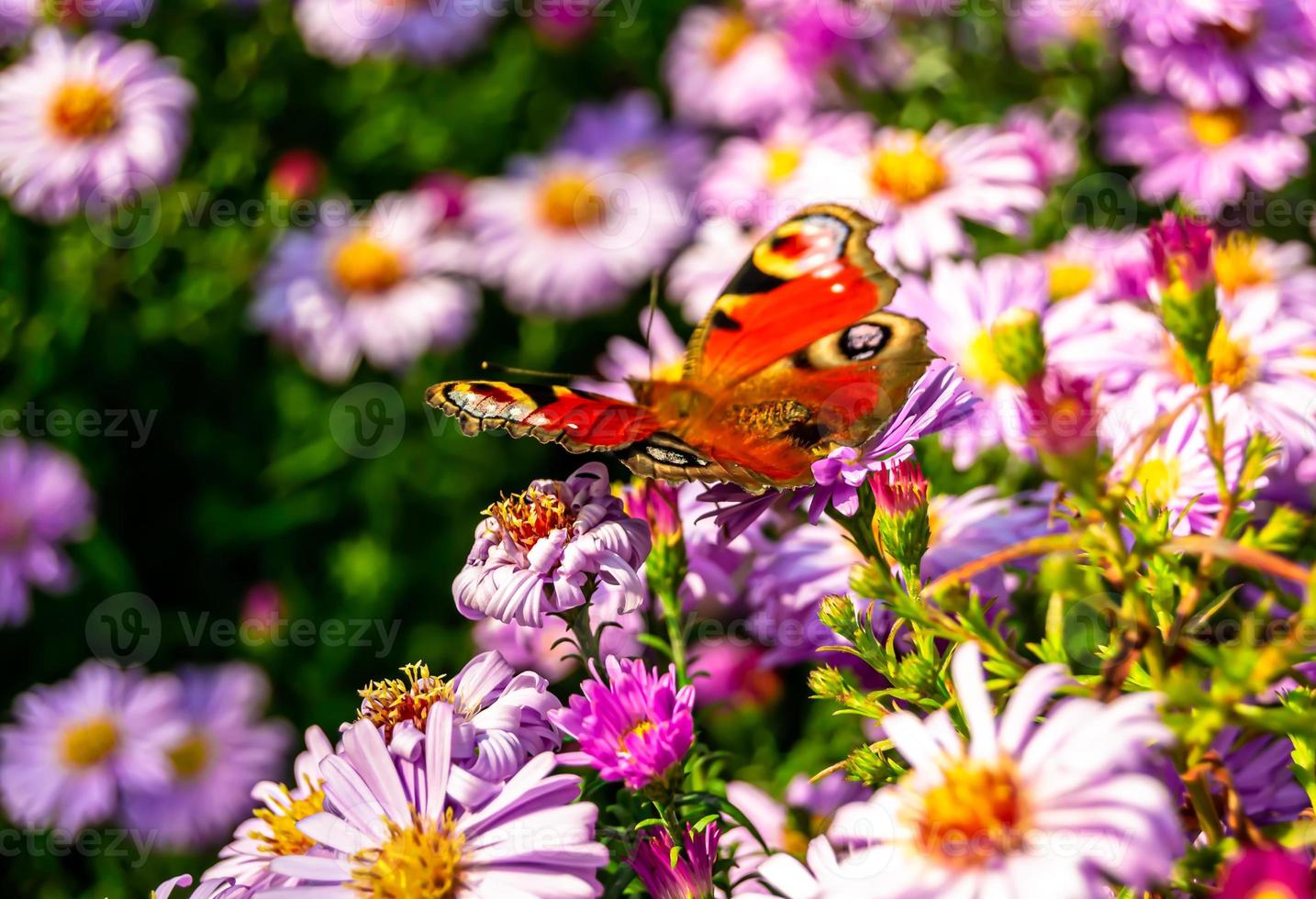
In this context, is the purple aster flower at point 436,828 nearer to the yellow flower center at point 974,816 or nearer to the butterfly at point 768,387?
the yellow flower center at point 974,816

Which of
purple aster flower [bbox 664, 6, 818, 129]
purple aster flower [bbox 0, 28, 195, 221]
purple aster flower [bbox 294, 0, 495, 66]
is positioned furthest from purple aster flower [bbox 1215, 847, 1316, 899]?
purple aster flower [bbox 294, 0, 495, 66]

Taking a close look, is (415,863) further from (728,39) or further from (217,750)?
(728,39)

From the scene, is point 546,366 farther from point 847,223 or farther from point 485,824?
point 485,824

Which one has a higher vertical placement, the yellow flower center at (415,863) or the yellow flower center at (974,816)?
the yellow flower center at (974,816)

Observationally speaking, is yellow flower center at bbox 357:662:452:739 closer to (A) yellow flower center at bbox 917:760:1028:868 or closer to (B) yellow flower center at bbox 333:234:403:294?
(A) yellow flower center at bbox 917:760:1028:868

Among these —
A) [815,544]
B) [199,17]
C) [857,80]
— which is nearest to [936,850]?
[815,544]

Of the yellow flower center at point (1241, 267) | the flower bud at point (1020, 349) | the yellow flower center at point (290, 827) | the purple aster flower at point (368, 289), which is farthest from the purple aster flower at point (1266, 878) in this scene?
the purple aster flower at point (368, 289)
